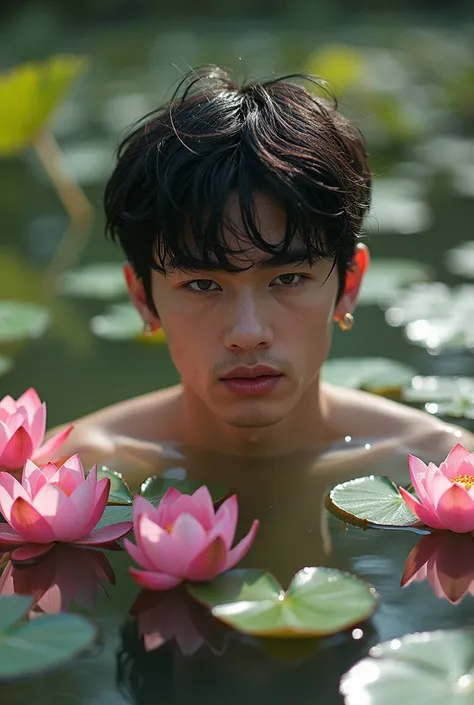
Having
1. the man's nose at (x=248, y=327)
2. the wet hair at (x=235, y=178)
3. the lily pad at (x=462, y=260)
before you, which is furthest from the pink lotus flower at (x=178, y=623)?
the lily pad at (x=462, y=260)

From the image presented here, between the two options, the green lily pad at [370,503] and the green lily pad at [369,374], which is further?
the green lily pad at [369,374]

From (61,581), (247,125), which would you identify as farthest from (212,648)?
(247,125)

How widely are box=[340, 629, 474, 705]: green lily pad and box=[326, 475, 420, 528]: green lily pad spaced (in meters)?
0.33

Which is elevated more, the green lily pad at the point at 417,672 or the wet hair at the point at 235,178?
the wet hair at the point at 235,178

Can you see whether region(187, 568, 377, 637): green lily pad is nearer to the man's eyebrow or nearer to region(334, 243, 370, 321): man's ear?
the man's eyebrow

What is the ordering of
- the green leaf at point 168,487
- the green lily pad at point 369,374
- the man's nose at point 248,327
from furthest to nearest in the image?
the green lily pad at point 369,374, the green leaf at point 168,487, the man's nose at point 248,327

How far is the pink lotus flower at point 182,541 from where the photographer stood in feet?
4.11

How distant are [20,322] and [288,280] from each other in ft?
3.91

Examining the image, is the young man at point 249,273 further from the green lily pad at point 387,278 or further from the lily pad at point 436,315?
the green lily pad at point 387,278

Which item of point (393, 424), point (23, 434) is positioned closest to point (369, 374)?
point (393, 424)

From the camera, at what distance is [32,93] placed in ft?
10.7

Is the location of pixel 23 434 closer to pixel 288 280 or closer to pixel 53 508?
pixel 53 508

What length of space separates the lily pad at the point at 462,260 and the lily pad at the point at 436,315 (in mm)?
163

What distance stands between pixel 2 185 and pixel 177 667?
11.4 ft
